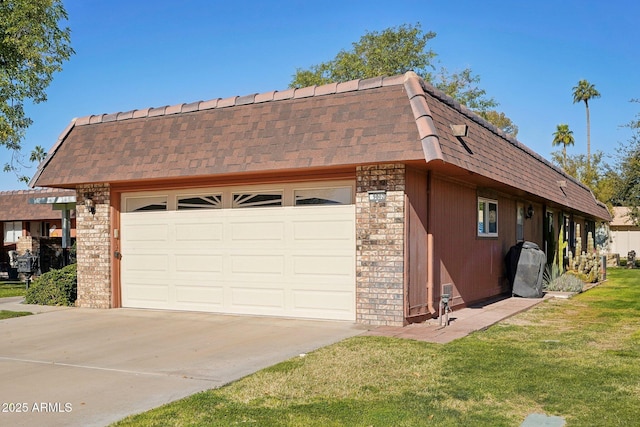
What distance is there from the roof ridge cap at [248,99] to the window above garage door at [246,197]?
1.57 m

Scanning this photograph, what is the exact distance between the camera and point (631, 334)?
359 inches

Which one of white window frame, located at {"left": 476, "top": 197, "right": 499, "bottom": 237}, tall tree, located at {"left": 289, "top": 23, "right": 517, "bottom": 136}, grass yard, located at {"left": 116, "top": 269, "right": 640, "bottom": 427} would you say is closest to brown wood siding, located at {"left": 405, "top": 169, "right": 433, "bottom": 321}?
grass yard, located at {"left": 116, "top": 269, "right": 640, "bottom": 427}

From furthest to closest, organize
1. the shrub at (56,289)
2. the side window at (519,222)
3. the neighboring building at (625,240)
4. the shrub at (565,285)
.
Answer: the neighboring building at (625,240) < the side window at (519,222) < the shrub at (565,285) < the shrub at (56,289)

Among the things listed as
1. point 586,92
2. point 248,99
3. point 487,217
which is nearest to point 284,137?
A: point 248,99

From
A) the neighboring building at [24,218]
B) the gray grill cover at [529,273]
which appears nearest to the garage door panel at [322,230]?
the gray grill cover at [529,273]

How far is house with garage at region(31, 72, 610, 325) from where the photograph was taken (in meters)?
9.74

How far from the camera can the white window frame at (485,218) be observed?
44.2ft

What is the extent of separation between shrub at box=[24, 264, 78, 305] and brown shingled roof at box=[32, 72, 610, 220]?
88.4 inches

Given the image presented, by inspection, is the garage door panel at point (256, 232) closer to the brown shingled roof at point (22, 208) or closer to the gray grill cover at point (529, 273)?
the gray grill cover at point (529, 273)

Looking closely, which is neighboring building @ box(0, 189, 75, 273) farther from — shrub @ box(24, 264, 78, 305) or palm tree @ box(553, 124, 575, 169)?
palm tree @ box(553, 124, 575, 169)

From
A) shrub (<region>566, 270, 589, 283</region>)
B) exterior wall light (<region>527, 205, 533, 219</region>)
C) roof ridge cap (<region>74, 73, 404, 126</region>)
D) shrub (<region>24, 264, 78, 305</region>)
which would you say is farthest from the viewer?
shrub (<region>566, 270, 589, 283</region>)

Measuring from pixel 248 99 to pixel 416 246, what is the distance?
13.7 ft

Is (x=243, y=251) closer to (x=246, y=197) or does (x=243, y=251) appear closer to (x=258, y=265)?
(x=258, y=265)

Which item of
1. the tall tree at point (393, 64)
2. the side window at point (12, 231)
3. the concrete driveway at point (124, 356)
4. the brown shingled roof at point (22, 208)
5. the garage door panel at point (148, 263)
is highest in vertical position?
the tall tree at point (393, 64)
